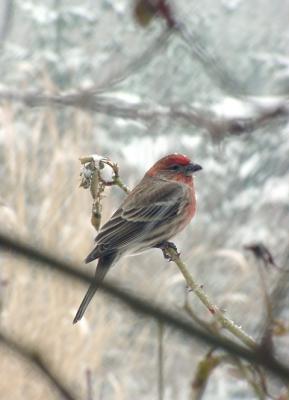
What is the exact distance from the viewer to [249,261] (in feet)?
20.1

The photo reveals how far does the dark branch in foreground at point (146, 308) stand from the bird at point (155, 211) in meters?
2.66

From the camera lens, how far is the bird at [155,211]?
359 cm

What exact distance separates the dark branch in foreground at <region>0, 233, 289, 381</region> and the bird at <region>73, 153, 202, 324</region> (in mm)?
2665

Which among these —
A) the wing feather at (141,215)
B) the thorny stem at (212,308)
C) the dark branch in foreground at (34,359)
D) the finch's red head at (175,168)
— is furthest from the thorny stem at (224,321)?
the finch's red head at (175,168)

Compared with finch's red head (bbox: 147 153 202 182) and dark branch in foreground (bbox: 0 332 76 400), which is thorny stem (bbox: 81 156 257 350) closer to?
dark branch in foreground (bbox: 0 332 76 400)

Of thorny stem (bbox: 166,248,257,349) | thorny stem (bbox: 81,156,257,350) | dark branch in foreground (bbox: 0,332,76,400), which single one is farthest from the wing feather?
dark branch in foreground (bbox: 0,332,76,400)

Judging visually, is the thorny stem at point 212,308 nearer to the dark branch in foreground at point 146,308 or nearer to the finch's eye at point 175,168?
the dark branch in foreground at point 146,308

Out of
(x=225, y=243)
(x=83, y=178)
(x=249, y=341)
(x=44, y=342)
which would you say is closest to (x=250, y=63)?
(x=225, y=243)

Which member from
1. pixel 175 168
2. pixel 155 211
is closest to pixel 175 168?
pixel 175 168

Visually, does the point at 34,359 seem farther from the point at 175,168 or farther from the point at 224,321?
the point at 175,168

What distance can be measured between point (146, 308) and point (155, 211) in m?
3.07

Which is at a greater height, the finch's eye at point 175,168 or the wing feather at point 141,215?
the finch's eye at point 175,168

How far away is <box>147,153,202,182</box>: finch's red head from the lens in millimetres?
3803

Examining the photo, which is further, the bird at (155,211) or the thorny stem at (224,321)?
the bird at (155,211)
